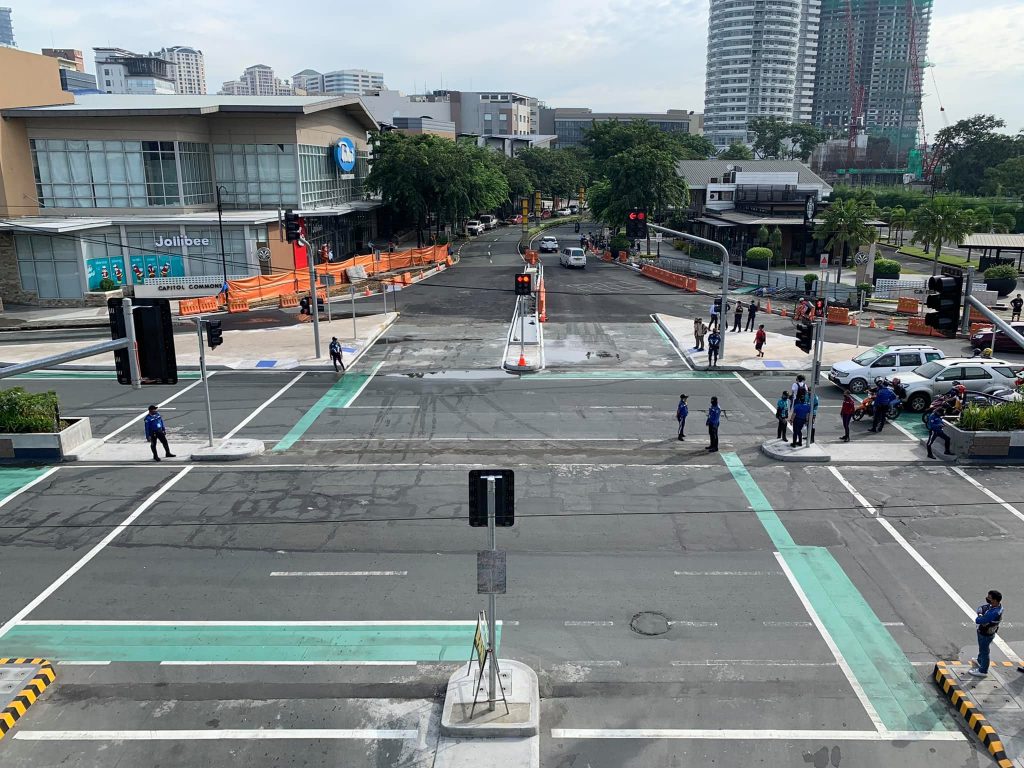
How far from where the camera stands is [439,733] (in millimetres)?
10219

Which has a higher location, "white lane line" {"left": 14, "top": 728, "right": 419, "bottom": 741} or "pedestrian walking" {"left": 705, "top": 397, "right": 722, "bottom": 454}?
"pedestrian walking" {"left": 705, "top": 397, "right": 722, "bottom": 454}

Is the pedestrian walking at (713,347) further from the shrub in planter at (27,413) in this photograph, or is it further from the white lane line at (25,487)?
the white lane line at (25,487)

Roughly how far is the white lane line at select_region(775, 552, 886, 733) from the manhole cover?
2467 millimetres

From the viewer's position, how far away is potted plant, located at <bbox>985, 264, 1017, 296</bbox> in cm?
4888

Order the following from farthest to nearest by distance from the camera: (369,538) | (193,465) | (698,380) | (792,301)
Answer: (792,301) → (698,380) → (193,465) → (369,538)

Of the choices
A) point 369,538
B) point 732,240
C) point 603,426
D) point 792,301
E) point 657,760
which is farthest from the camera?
point 732,240

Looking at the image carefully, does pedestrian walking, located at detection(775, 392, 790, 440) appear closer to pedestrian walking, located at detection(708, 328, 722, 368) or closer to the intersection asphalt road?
the intersection asphalt road

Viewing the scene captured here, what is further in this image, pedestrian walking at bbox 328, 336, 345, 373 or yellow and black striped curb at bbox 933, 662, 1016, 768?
pedestrian walking at bbox 328, 336, 345, 373

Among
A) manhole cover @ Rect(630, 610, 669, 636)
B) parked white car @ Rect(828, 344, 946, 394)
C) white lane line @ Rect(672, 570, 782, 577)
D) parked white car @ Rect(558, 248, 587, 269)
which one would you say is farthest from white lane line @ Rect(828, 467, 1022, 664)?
parked white car @ Rect(558, 248, 587, 269)

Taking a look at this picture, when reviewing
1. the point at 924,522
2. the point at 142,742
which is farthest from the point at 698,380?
the point at 142,742

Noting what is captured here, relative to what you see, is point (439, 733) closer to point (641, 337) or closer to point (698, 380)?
point (698, 380)

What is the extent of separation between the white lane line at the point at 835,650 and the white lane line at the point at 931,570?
2.48 metres

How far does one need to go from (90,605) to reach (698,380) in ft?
72.5

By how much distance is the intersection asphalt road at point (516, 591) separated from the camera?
34.0 feet
